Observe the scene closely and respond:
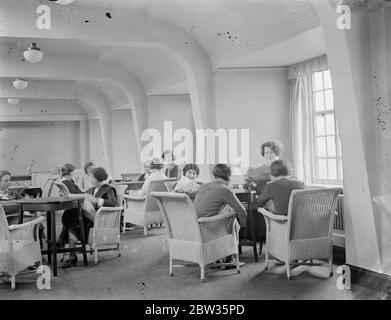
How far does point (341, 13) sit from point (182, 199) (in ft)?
6.76

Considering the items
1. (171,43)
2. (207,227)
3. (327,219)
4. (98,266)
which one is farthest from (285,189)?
(171,43)

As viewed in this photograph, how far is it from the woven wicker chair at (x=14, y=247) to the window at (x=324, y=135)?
12.9 ft

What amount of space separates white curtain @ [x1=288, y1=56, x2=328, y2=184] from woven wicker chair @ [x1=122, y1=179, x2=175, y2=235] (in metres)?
1.96

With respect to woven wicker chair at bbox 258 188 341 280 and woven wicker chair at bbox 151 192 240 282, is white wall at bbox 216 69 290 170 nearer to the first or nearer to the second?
woven wicker chair at bbox 151 192 240 282

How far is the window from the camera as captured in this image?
6613 mm

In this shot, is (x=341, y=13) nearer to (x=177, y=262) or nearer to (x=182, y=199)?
(x=182, y=199)

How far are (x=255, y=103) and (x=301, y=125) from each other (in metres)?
0.75

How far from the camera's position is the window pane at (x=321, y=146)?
6805mm

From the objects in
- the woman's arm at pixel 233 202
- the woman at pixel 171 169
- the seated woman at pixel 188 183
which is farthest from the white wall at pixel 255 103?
the woman's arm at pixel 233 202

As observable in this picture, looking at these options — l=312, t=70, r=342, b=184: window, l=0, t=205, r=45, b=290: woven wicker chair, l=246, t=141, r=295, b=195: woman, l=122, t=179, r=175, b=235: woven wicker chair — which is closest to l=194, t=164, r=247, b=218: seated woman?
l=246, t=141, r=295, b=195: woman

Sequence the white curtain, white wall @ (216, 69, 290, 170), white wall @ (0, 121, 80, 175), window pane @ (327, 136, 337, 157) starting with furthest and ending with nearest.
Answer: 1. white wall @ (0, 121, 80, 175)
2. white wall @ (216, 69, 290, 170)
3. the white curtain
4. window pane @ (327, 136, 337, 157)

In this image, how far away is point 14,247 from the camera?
4410 millimetres

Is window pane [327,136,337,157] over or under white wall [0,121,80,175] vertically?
under

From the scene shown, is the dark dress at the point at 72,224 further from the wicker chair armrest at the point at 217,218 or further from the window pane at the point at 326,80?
the window pane at the point at 326,80
